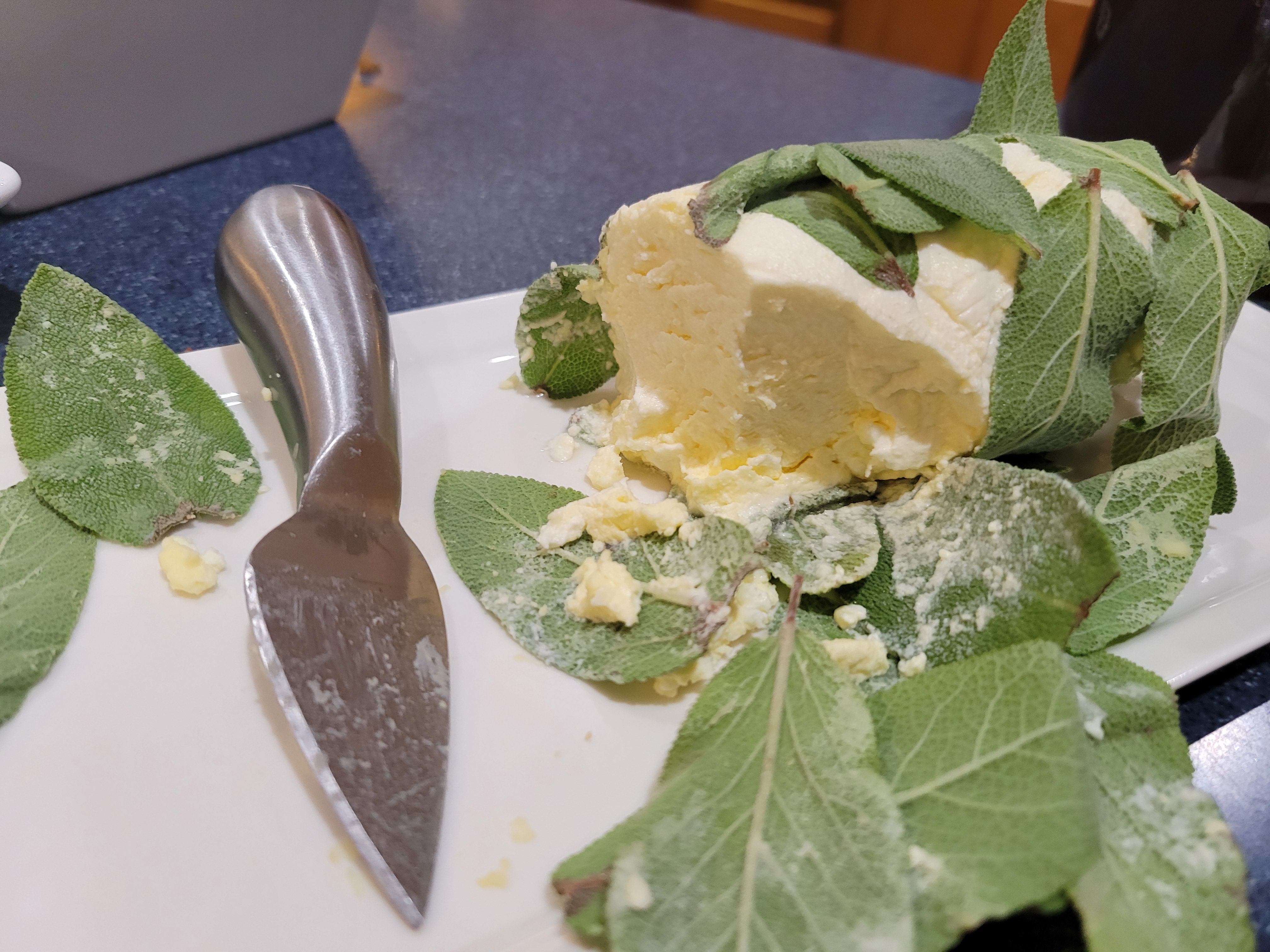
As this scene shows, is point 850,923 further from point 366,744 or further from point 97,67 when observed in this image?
point 97,67

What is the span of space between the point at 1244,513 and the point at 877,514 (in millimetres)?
307

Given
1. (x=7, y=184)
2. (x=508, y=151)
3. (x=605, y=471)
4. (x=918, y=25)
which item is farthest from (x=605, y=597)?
(x=918, y=25)

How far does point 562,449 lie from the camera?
713 millimetres

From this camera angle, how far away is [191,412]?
663 millimetres

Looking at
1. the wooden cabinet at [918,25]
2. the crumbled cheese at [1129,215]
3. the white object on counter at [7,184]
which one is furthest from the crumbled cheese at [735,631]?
the wooden cabinet at [918,25]

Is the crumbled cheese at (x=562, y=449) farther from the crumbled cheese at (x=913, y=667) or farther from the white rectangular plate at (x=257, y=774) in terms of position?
the crumbled cheese at (x=913, y=667)

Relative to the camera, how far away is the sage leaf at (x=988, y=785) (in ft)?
1.29

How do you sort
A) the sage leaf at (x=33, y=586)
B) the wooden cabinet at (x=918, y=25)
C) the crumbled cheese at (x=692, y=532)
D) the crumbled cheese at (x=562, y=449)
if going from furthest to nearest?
the wooden cabinet at (x=918, y=25)
the crumbled cheese at (x=562, y=449)
the crumbled cheese at (x=692, y=532)
the sage leaf at (x=33, y=586)

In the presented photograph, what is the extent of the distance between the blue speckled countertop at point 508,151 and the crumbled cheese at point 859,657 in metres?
0.21

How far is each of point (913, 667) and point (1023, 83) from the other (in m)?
0.50

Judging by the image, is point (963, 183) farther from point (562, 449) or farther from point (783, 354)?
point (562, 449)

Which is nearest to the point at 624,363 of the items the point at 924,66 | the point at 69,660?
the point at 69,660

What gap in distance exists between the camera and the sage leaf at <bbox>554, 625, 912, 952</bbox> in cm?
40

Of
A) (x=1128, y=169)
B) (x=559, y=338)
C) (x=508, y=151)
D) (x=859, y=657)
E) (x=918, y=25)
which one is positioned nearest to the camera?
(x=859, y=657)
